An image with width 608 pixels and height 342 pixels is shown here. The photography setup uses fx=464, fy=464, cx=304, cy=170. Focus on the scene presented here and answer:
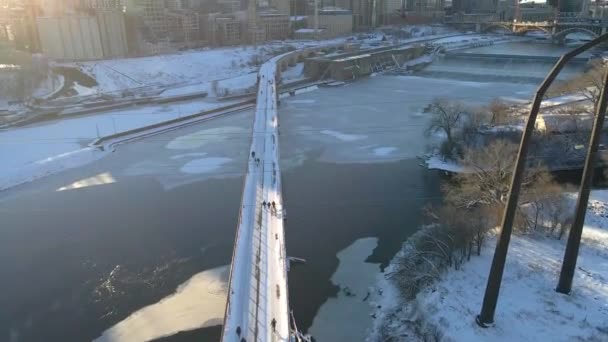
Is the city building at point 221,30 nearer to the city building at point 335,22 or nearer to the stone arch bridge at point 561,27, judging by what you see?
the city building at point 335,22

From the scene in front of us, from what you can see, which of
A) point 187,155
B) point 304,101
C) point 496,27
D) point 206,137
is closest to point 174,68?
point 304,101

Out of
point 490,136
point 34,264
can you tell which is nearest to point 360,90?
point 490,136

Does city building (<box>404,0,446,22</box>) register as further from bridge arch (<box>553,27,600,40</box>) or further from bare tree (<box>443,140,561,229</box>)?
bare tree (<box>443,140,561,229</box>)

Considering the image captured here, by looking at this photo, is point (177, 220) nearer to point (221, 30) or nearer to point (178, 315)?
point (178, 315)

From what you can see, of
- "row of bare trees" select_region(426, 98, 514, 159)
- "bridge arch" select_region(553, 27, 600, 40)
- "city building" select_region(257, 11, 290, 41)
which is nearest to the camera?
"row of bare trees" select_region(426, 98, 514, 159)

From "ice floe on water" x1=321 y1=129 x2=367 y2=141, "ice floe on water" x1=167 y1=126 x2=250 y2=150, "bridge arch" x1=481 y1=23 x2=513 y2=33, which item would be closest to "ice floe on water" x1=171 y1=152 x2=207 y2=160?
"ice floe on water" x1=167 y1=126 x2=250 y2=150
